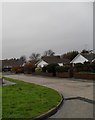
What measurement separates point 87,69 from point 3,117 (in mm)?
21648

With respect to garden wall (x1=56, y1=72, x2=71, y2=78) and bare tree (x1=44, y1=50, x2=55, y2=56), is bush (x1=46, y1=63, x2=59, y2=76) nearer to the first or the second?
garden wall (x1=56, y1=72, x2=71, y2=78)

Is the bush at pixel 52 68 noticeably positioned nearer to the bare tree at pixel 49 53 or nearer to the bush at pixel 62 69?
the bush at pixel 62 69

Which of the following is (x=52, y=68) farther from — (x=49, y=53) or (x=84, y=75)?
(x=49, y=53)

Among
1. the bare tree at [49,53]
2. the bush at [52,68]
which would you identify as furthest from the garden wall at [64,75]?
the bare tree at [49,53]

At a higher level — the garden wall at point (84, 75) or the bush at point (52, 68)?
the bush at point (52, 68)

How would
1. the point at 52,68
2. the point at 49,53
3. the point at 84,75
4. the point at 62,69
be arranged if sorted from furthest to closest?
the point at 49,53 < the point at 52,68 < the point at 62,69 < the point at 84,75

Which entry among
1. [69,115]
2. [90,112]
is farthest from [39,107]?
[90,112]

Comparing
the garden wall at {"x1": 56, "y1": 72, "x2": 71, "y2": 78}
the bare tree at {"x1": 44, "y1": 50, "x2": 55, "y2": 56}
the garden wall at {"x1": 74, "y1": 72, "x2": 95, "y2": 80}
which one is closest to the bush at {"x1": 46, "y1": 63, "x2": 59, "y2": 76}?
the garden wall at {"x1": 56, "y1": 72, "x2": 71, "y2": 78}

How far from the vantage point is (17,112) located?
788 centimetres

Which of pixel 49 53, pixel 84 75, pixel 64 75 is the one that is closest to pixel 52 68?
pixel 64 75

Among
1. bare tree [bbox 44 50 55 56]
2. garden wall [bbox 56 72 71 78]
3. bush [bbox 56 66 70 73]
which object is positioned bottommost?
garden wall [bbox 56 72 71 78]

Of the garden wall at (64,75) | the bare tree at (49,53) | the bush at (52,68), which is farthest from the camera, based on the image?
the bare tree at (49,53)

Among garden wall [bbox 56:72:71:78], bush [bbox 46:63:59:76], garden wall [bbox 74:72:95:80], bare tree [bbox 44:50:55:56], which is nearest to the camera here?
garden wall [bbox 74:72:95:80]

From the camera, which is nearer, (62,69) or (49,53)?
(62,69)
